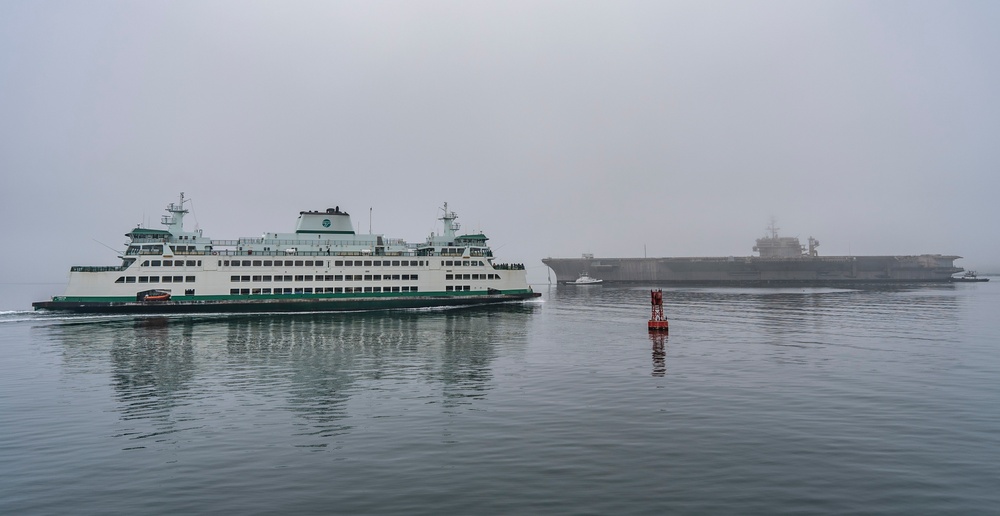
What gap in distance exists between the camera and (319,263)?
6812 centimetres

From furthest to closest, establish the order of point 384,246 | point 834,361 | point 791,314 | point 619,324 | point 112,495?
point 384,246 → point 791,314 → point 619,324 → point 834,361 → point 112,495

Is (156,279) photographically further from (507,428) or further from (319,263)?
(507,428)

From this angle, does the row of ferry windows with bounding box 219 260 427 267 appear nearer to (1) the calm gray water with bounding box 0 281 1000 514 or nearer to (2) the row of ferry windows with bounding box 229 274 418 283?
(2) the row of ferry windows with bounding box 229 274 418 283

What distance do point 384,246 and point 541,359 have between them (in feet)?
152

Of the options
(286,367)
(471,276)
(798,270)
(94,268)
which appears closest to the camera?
(286,367)

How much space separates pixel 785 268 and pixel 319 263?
121145mm

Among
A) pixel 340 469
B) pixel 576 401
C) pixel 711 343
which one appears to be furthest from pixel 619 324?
pixel 340 469

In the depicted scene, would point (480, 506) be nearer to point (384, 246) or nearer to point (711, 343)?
point (711, 343)

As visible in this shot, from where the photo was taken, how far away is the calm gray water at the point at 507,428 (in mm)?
10977

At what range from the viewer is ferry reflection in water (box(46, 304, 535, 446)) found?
1831 centimetres

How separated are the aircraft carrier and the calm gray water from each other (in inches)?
4493

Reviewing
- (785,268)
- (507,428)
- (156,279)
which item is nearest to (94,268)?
(156,279)

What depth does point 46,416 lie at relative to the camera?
18.2m

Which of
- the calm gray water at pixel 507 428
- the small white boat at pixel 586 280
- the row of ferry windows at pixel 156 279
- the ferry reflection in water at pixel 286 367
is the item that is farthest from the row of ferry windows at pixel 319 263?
the small white boat at pixel 586 280
